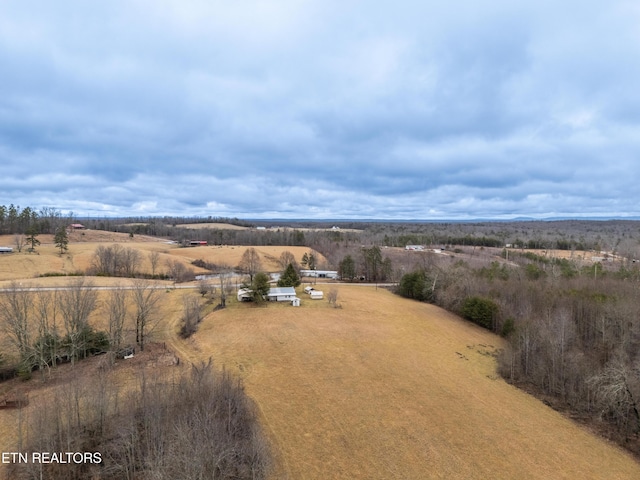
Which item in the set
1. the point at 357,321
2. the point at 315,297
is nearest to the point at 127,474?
the point at 357,321

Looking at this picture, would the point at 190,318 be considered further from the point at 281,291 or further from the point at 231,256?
the point at 231,256

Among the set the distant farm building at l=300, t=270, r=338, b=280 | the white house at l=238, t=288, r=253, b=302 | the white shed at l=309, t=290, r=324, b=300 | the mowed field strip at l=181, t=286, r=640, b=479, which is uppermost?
the white house at l=238, t=288, r=253, b=302

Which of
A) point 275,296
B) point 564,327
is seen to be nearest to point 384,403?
point 564,327

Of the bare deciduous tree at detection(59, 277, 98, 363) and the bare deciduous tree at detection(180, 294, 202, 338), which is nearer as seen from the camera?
the bare deciduous tree at detection(59, 277, 98, 363)

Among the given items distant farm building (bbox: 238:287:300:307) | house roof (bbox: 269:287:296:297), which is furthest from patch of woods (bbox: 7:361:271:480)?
house roof (bbox: 269:287:296:297)

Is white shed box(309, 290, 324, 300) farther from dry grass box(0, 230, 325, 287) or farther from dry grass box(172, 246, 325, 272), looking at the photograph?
dry grass box(172, 246, 325, 272)

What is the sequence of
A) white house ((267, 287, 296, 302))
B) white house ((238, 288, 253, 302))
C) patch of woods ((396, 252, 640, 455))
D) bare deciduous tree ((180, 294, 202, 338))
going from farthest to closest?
white house ((267, 287, 296, 302)) < white house ((238, 288, 253, 302)) < bare deciduous tree ((180, 294, 202, 338)) < patch of woods ((396, 252, 640, 455))

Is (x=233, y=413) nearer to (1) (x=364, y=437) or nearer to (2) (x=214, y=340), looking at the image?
(1) (x=364, y=437)
